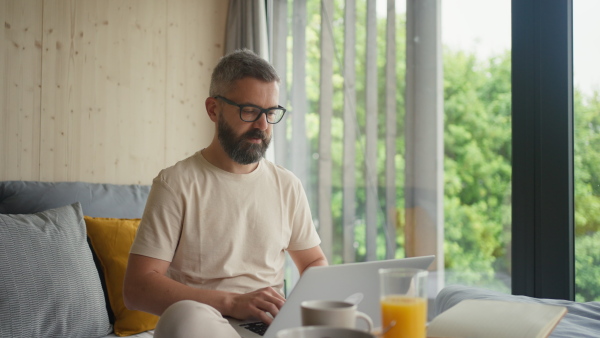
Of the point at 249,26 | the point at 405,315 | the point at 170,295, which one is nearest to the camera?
the point at 405,315

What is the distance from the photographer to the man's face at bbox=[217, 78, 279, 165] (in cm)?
175

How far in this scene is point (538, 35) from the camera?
2.00 meters

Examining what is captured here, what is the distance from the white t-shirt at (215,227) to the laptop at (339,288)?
59 centimetres

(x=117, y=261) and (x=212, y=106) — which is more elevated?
(x=212, y=106)

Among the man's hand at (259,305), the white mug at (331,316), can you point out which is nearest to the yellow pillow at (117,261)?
the man's hand at (259,305)

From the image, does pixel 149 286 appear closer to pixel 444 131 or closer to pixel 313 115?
pixel 444 131

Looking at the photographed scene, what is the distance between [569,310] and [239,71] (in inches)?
44.9

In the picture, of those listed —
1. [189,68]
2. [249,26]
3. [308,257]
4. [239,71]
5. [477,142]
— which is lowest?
[308,257]

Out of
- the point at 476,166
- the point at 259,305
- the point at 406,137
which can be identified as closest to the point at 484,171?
the point at 476,166

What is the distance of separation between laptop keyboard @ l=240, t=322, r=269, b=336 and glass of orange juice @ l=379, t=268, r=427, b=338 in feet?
1.66

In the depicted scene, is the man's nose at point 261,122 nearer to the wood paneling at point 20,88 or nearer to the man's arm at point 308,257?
the man's arm at point 308,257

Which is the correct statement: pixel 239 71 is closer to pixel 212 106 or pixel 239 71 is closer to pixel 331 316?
pixel 212 106

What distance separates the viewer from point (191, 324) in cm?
109

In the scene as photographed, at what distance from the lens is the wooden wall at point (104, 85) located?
258cm
